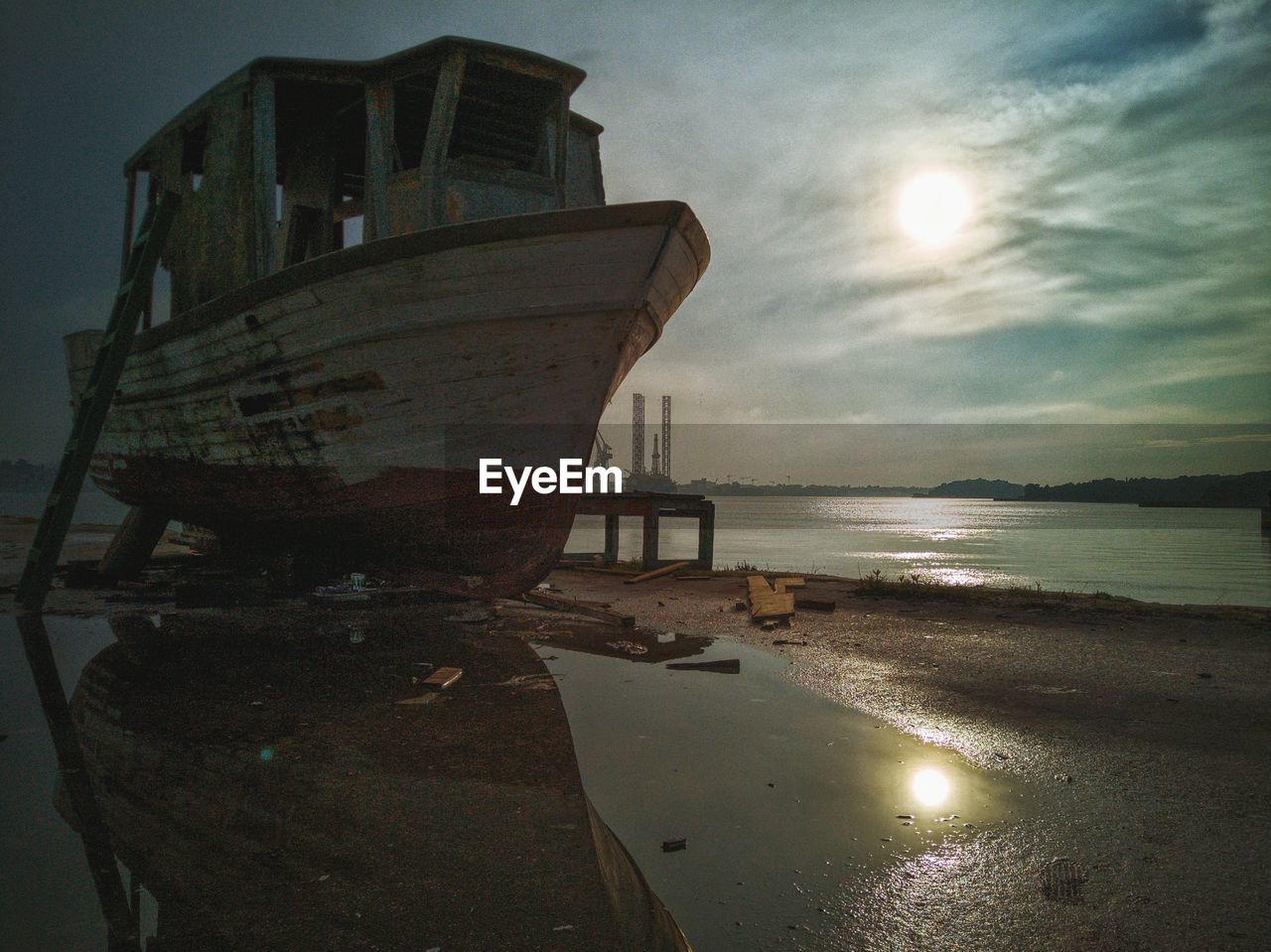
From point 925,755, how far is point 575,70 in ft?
23.3

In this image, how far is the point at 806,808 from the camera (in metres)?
2.54

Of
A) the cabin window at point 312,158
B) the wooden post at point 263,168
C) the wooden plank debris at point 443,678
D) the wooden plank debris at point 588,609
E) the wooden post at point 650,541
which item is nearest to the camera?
the wooden plank debris at point 443,678

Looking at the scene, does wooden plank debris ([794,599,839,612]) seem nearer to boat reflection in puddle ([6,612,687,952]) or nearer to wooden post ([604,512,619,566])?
boat reflection in puddle ([6,612,687,952])

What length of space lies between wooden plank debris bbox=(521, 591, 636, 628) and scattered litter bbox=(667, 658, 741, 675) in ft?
4.67

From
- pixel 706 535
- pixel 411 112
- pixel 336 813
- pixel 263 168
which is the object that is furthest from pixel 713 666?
pixel 706 535

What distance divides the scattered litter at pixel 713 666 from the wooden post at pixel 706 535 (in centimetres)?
747

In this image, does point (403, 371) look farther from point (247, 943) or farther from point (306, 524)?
point (247, 943)

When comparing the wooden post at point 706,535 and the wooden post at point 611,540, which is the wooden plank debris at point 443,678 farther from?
the wooden post at point 611,540

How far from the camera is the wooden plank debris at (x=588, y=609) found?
633cm

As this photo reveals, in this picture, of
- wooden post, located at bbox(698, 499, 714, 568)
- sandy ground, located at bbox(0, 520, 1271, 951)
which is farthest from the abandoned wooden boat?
wooden post, located at bbox(698, 499, 714, 568)

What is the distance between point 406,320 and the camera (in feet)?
19.7

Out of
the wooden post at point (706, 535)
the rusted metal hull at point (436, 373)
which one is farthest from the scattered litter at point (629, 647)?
the wooden post at point (706, 535)

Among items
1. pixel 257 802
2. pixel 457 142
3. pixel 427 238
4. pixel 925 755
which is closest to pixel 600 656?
pixel 925 755

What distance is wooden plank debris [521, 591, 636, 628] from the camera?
6.33m
